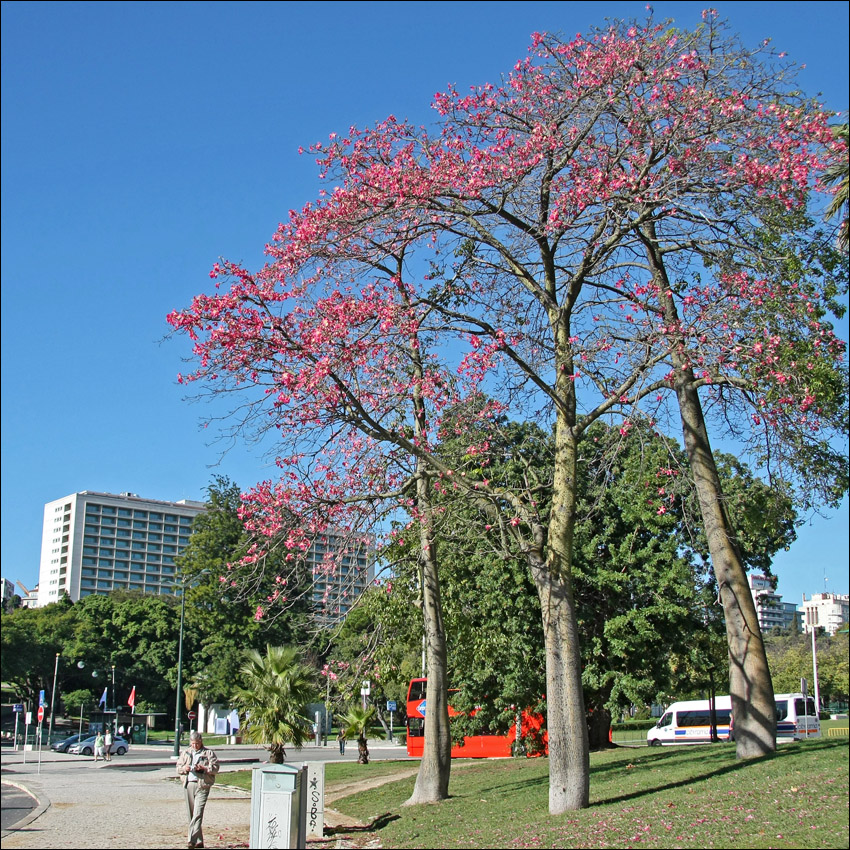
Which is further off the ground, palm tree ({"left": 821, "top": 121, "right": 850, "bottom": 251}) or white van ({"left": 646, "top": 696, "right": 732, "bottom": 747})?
palm tree ({"left": 821, "top": 121, "right": 850, "bottom": 251})

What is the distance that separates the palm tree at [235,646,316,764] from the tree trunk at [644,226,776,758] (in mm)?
10046

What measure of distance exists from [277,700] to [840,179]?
1588cm

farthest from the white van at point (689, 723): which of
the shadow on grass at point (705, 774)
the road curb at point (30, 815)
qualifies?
the shadow on grass at point (705, 774)

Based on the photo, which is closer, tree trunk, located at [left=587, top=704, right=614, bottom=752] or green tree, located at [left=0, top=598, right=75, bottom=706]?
tree trunk, located at [left=587, top=704, right=614, bottom=752]

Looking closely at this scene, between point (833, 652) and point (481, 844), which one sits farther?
point (833, 652)

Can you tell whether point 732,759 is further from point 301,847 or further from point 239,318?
point 239,318

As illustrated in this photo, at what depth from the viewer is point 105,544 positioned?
5871 inches

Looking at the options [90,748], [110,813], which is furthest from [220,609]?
[110,813]

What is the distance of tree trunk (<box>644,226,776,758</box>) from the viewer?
1418 centimetres

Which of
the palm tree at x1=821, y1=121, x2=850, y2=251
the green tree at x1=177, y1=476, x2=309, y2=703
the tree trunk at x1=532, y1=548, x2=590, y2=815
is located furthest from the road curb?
the green tree at x1=177, y1=476, x2=309, y2=703

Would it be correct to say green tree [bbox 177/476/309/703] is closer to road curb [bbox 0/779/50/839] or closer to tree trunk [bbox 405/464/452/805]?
road curb [bbox 0/779/50/839]

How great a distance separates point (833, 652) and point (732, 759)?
85936 mm

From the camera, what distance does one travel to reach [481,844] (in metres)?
10.8

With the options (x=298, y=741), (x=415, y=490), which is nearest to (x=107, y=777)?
(x=298, y=741)
